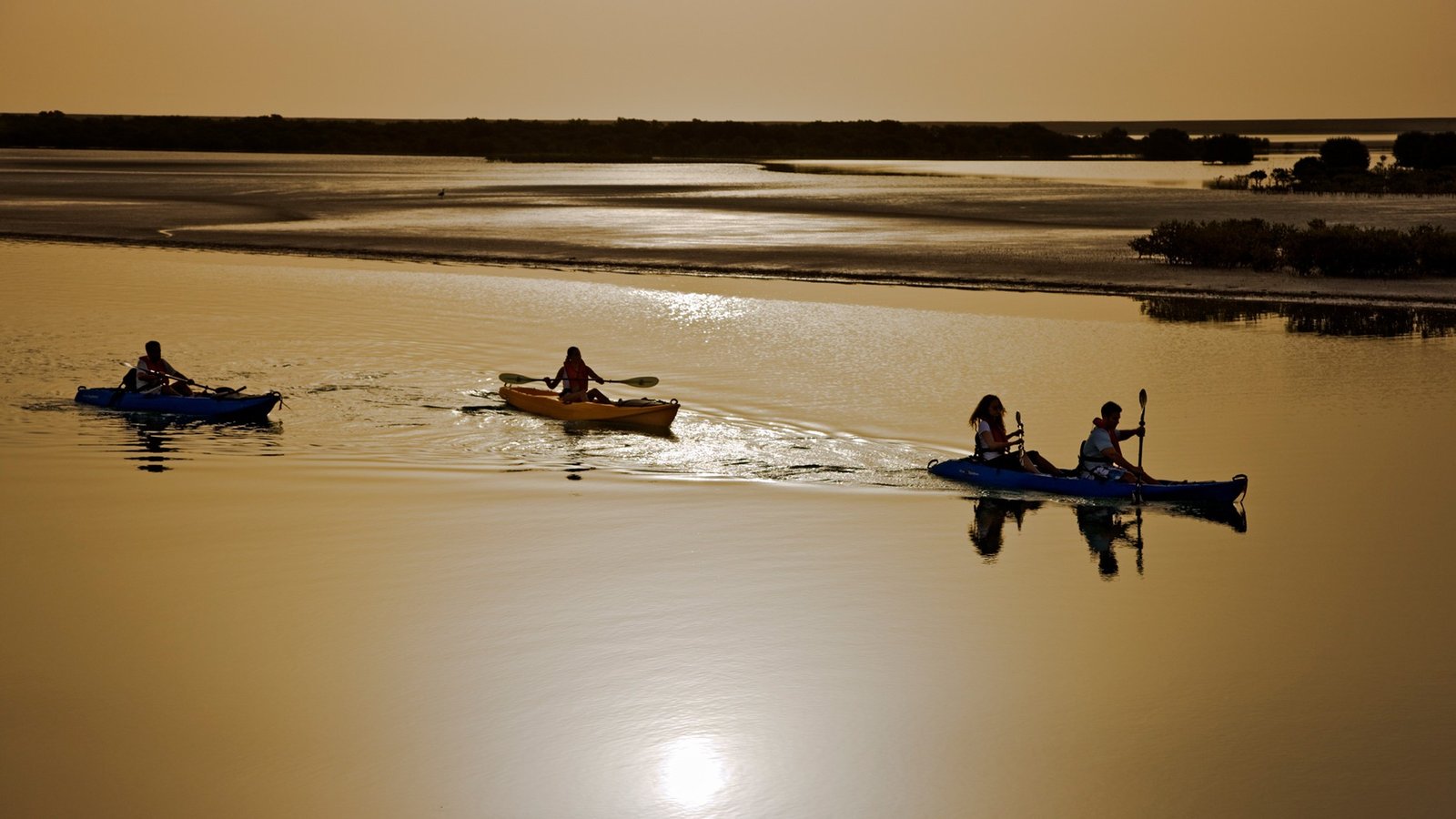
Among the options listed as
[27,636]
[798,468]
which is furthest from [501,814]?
[798,468]

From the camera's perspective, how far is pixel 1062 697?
39.5ft

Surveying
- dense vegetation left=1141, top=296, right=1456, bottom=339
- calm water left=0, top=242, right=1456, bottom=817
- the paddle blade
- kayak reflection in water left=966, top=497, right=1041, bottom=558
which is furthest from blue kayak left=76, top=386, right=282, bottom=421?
dense vegetation left=1141, top=296, right=1456, bottom=339

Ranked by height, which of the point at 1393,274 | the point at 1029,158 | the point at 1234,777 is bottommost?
the point at 1234,777

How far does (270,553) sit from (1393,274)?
33.5 metres

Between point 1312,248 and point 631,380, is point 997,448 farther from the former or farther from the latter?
point 1312,248

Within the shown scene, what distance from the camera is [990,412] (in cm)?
1877

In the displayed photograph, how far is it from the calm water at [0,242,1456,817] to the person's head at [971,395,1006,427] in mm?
962

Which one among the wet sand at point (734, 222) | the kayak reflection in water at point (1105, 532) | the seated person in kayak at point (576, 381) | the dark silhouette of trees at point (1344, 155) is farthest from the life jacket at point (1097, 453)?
the dark silhouette of trees at point (1344, 155)

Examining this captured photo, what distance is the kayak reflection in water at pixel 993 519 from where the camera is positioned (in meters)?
16.6

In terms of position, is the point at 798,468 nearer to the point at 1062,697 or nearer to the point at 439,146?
the point at 1062,697

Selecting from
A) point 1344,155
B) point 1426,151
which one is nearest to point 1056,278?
point 1344,155

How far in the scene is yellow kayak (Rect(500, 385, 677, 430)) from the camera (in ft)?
71.4

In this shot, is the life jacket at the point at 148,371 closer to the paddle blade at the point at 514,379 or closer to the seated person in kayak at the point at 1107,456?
the paddle blade at the point at 514,379

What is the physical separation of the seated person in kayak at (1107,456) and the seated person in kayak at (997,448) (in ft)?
1.85
